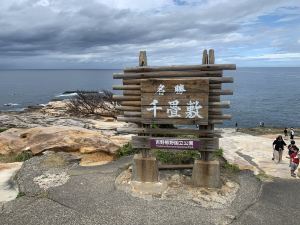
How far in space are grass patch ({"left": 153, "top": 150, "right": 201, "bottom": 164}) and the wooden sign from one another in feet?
9.29

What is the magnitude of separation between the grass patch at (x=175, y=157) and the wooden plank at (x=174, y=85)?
11.4 feet

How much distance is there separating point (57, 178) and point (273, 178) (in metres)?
7.33

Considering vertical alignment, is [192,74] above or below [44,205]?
above

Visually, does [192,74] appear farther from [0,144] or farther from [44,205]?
[0,144]

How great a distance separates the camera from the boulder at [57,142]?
48.8ft

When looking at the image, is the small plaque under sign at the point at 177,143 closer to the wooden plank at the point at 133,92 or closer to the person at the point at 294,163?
the wooden plank at the point at 133,92

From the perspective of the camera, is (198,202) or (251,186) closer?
(198,202)

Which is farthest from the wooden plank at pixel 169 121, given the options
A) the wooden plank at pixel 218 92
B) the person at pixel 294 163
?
the person at pixel 294 163

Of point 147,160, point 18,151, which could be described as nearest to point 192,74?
A: point 147,160

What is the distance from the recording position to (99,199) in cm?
999

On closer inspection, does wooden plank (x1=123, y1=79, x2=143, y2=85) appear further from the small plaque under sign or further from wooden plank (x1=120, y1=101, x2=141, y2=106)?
the small plaque under sign

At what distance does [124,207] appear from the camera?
31.1ft

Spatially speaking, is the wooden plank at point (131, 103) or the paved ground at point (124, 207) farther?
the wooden plank at point (131, 103)

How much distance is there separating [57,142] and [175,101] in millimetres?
6689
